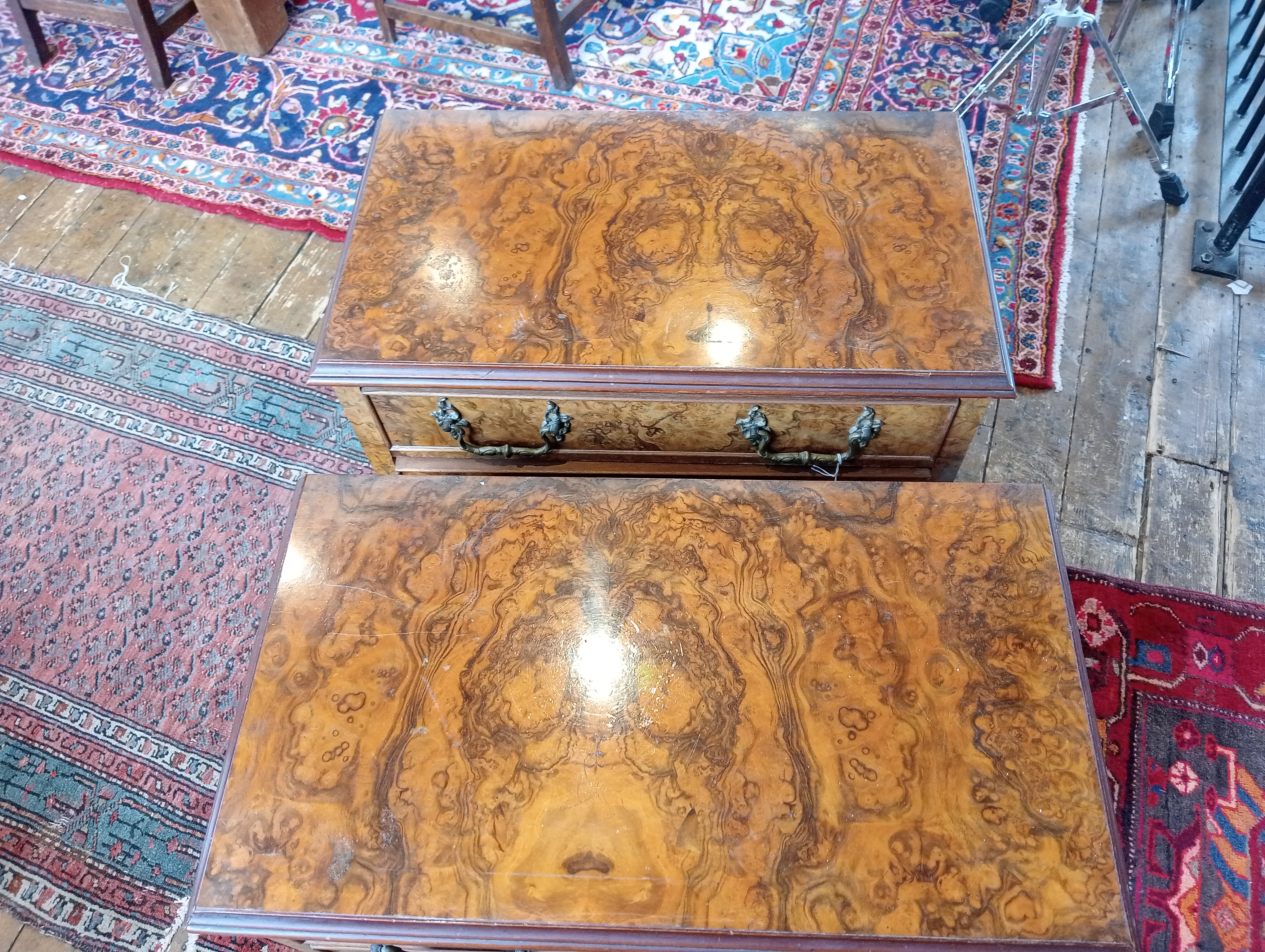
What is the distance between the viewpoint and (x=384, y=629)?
1039 millimetres

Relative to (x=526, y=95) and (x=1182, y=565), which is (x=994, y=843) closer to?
(x=1182, y=565)

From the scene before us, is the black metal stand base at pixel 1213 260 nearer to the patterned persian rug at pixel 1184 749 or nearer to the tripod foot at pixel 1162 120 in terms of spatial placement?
the tripod foot at pixel 1162 120

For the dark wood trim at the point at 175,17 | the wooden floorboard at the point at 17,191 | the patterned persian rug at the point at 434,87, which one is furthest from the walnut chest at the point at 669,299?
the dark wood trim at the point at 175,17

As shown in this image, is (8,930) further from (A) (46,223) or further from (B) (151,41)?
(B) (151,41)

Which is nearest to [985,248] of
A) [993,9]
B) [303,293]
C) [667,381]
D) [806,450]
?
[806,450]

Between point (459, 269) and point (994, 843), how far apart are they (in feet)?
3.32

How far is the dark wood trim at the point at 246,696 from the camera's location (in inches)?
36.2

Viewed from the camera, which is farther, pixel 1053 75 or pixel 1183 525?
pixel 1053 75

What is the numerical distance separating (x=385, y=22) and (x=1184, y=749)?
2.50m

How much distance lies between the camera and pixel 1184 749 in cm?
136

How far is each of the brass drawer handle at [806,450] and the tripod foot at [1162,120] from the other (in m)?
1.32

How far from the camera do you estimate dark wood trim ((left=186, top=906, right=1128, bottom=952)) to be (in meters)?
0.84

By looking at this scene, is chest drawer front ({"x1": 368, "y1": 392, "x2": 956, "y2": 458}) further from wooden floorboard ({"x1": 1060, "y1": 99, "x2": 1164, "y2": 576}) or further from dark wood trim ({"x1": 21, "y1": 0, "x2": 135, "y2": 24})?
dark wood trim ({"x1": 21, "y1": 0, "x2": 135, "y2": 24})

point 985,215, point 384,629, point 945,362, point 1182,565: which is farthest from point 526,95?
point 1182,565
